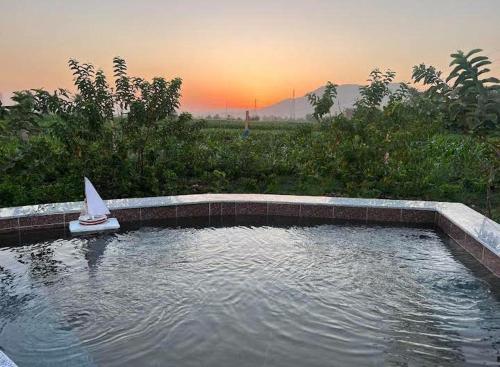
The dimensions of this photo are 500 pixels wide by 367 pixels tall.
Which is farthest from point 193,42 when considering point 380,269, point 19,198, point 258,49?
point 380,269

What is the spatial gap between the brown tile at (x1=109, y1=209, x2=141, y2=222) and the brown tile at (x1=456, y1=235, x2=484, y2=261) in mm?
5113

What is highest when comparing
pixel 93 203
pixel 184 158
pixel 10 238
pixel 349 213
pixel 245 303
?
pixel 184 158

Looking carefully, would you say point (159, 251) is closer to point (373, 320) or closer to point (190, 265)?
point (190, 265)

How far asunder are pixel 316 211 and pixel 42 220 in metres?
4.56

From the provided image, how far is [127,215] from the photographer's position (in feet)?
25.0

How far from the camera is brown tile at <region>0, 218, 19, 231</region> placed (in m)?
6.87

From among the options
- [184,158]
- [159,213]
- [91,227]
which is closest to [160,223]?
[159,213]

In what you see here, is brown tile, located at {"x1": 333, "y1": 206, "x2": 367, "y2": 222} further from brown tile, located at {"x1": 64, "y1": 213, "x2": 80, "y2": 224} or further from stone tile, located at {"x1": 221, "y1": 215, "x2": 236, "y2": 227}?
brown tile, located at {"x1": 64, "y1": 213, "x2": 80, "y2": 224}

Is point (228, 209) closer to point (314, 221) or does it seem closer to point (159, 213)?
point (159, 213)

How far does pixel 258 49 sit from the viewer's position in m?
16.0

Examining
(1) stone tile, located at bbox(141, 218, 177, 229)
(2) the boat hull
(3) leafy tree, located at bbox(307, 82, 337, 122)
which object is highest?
(3) leafy tree, located at bbox(307, 82, 337, 122)

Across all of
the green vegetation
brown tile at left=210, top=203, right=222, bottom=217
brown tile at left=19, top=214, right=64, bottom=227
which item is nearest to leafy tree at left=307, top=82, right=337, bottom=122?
Answer: the green vegetation

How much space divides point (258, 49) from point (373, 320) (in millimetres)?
13305

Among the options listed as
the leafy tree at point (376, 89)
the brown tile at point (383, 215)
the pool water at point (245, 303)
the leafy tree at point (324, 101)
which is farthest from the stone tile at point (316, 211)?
the leafy tree at point (324, 101)
